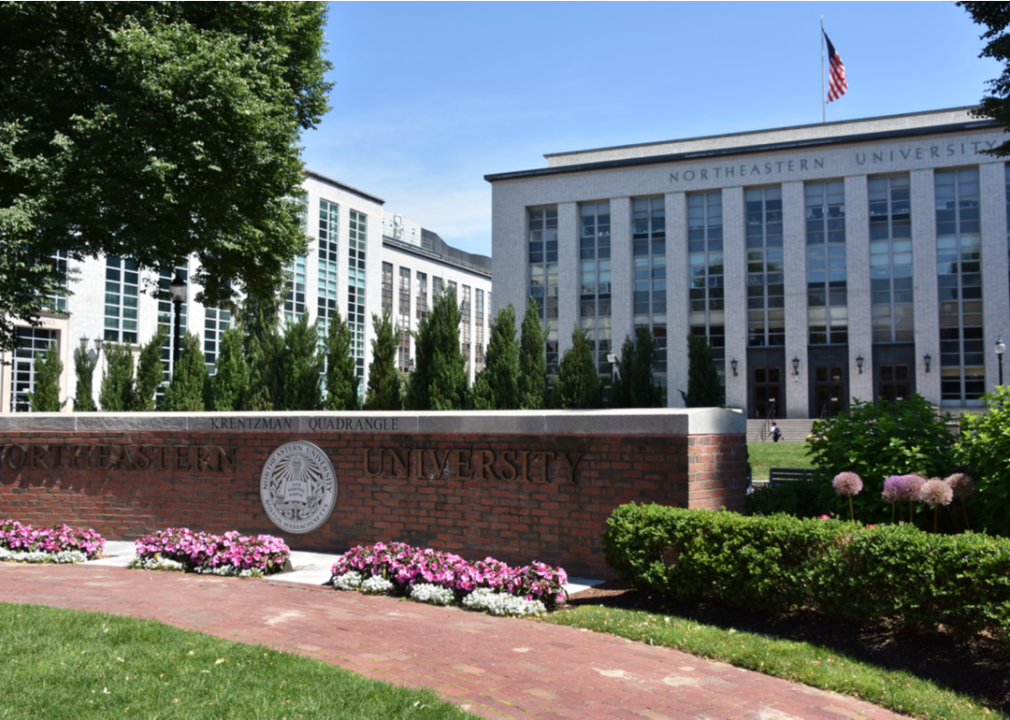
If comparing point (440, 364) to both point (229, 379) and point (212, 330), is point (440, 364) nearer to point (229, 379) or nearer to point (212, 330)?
point (229, 379)

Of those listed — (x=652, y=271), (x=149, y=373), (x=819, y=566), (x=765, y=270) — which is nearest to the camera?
(x=819, y=566)

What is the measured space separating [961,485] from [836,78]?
40493 mm

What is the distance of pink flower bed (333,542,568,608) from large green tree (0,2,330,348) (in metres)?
9.17

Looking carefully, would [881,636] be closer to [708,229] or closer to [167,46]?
[167,46]

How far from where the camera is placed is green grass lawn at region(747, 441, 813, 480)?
831 inches

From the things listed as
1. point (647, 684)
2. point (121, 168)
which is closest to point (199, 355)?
point (121, 168)

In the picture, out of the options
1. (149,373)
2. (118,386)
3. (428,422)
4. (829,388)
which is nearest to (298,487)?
(428,422)

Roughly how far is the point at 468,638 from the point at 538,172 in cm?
4436

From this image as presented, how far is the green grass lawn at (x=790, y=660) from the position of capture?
5172mm

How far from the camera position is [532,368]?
24797 mm

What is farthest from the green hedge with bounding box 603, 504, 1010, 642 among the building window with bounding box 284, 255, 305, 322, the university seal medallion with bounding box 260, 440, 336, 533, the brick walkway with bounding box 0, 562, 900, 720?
the building window with bounding box 284, 255, 305, 322

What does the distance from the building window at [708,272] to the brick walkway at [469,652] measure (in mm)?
39359

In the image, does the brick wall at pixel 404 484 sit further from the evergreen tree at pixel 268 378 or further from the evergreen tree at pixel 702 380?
the evergreen tree at pixel 702 380

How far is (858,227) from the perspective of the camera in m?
42.4
